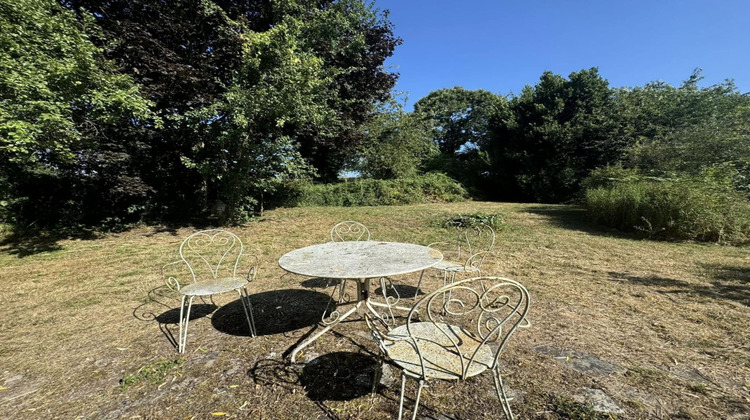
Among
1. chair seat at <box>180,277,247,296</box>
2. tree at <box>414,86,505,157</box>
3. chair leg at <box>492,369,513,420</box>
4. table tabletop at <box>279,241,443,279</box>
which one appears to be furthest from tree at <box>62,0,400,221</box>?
tree at <box>414,86,505,157</box>

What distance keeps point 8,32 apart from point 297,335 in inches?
259

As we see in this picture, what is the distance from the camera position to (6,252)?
5395 millimetres

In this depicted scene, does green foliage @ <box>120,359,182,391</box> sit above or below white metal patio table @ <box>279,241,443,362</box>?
below

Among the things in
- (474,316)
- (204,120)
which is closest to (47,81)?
(204,120)

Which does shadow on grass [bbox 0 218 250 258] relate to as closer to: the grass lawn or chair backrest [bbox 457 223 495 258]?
the grass lawn

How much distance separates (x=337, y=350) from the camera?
2242 millimetres

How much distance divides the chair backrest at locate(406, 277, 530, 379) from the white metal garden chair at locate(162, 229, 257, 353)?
1600 millimetres

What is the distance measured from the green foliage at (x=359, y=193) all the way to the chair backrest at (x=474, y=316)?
8629 millimetres

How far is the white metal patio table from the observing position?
1.91m

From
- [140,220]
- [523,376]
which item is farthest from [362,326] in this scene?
[140,220]

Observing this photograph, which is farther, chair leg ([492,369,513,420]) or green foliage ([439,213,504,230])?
green foliage ([439,213,504,230])

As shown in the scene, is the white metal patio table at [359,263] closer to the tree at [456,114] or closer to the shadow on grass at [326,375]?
the shadow on grass at [326,375]

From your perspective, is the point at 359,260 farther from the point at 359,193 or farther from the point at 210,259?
the point at 359,193

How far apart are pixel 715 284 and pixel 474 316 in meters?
3.26
